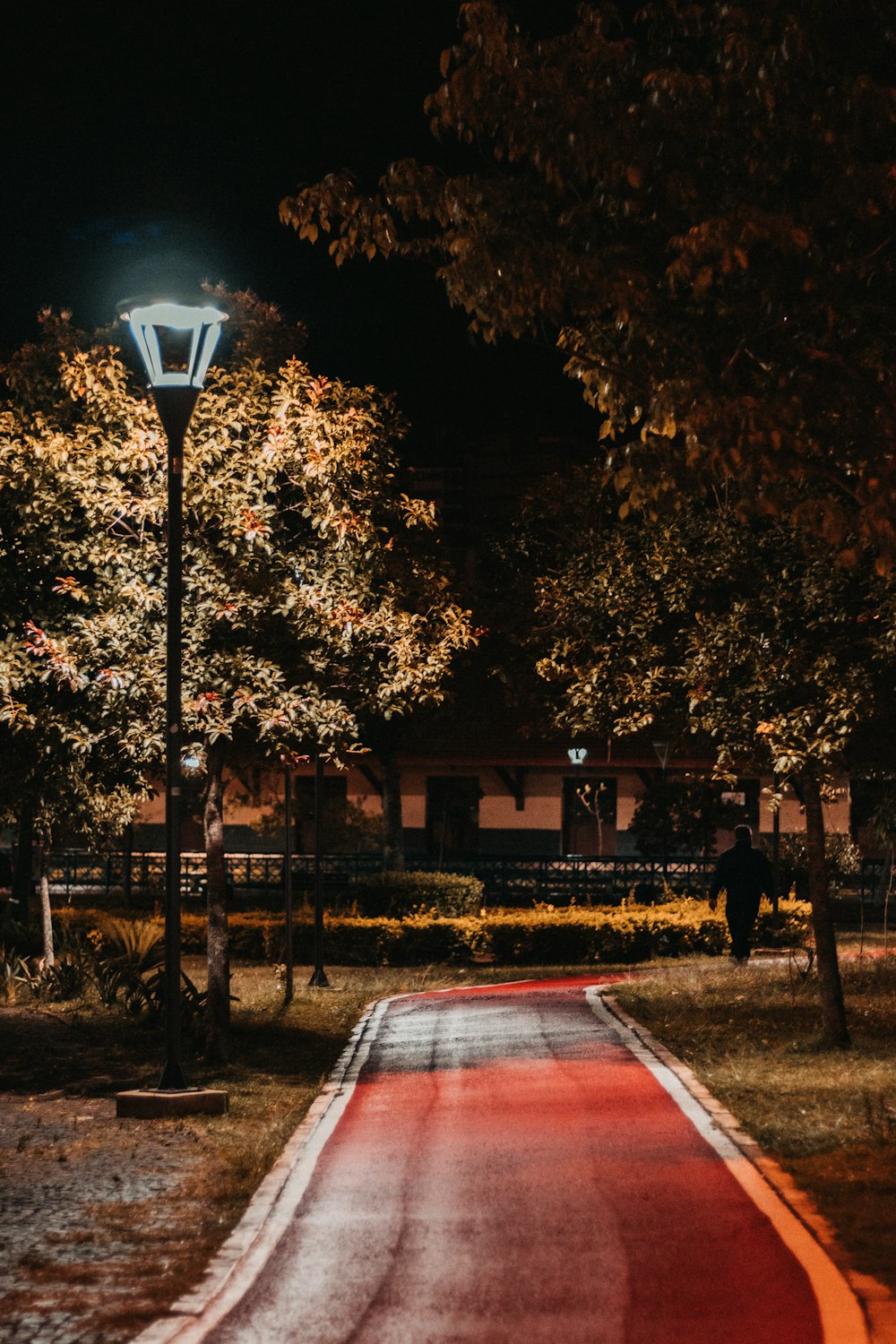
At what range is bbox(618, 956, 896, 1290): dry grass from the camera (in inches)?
287

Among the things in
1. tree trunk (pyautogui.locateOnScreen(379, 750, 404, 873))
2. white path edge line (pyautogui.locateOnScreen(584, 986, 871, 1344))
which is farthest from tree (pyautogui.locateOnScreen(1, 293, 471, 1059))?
tree trunk (pyautogui.locateOnScreen(379, 750, 404, 873))

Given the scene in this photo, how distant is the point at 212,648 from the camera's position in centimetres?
1239

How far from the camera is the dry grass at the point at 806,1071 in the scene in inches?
287

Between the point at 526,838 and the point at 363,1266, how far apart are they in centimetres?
3552

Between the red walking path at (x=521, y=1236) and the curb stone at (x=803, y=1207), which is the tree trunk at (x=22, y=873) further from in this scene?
the curb stone at (x=803, y=1207)

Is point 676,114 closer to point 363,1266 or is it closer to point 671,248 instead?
point 671,248

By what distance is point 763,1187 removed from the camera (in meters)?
7.55

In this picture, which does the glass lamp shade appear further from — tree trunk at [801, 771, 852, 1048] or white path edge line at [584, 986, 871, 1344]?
tree trunk at [801, 771, 852, 1048]

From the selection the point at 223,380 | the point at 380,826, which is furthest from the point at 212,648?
the point at 380,826

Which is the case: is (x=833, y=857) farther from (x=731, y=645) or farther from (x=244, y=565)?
(x=244, y=565)

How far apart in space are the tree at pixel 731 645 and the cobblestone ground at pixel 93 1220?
5.47 metres

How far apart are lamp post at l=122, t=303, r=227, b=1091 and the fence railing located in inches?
649

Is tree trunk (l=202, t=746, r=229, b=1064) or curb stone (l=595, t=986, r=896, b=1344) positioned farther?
tree trunk (l=202, t=746, r=229, b=1064)

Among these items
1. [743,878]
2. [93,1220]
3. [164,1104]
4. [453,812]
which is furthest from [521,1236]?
[453,812]
